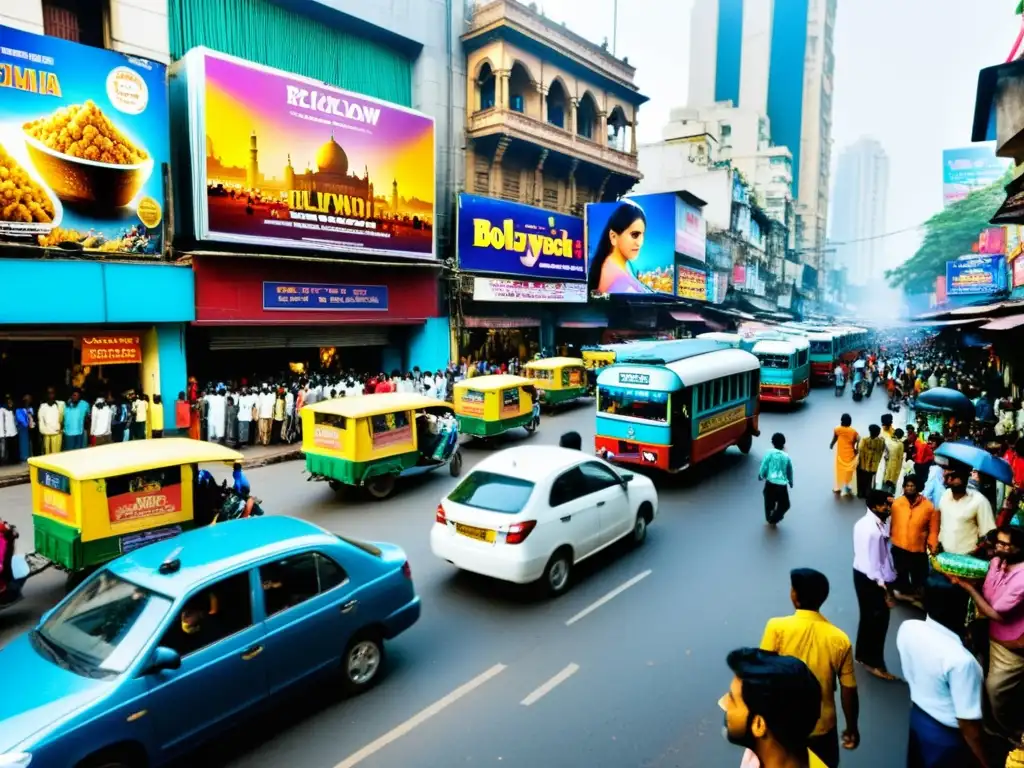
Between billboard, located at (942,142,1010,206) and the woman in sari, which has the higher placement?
billboard, located at (942,142,1010,206)

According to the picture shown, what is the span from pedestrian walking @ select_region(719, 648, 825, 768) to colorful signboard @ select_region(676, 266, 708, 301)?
38.6 m

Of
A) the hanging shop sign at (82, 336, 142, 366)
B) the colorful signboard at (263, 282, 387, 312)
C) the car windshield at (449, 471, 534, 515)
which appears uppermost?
the colorful signboard at (263, 282, 387, 312)

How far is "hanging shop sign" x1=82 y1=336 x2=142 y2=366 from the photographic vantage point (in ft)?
52.4

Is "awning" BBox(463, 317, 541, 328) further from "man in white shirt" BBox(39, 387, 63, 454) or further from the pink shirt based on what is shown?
the pink shirt

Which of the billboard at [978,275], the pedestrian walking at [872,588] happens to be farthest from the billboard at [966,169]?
the pedestrian walking at [872,588]

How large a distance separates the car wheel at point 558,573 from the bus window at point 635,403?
5026 mm

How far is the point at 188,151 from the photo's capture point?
59.0 feet

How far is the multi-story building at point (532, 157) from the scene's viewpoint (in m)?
26.6

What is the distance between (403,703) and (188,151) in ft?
58.0

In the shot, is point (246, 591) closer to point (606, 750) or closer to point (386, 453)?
point (606, 750)

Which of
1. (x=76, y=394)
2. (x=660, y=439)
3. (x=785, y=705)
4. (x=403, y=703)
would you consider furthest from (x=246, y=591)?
(x=76, y=394)

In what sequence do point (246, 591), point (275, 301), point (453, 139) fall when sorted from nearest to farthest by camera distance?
point (246, 591)
point (275, 301)
point (453, 139)

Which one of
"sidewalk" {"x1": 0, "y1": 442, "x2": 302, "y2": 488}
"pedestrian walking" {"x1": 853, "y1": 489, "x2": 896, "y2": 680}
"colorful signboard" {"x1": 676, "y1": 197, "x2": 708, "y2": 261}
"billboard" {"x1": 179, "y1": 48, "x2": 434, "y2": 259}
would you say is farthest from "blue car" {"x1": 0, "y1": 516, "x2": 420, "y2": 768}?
"colorful signboard" {"x1": 676, "y1": 197, "x2": 708, "y2": 261}

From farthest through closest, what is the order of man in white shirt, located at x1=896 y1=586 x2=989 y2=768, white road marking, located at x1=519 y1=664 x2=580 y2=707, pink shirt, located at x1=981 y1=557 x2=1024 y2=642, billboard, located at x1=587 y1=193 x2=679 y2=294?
1. billboard, located at x1=587 y1=193 x2=679 y2=294
2. white road marking, located at x1=519 y1=664 x2=580 y2=707
3. pink shirt, located at x1=981 y1=557 x2=1024 y2=642
4. man in white shirt, located at x1=896 y1=586 x2=989 y2=768
